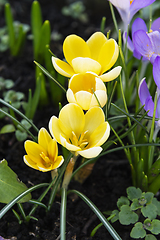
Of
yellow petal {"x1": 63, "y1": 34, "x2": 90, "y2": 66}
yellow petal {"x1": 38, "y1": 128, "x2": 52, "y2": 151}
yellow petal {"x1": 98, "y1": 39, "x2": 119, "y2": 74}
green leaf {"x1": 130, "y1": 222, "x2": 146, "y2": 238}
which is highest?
yellow petal {"x1": 63, "y1": 34, "x2": 90, "y2": 66}

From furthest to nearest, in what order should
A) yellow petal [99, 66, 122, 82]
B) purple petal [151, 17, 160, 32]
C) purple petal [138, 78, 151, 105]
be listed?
purple petal [151, 17, 160, 32] → purple petal [138, 78, 151, 105] → yellow petal [99, 66, 122, 82]

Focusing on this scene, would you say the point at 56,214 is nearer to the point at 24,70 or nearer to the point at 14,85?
the point at 14,85

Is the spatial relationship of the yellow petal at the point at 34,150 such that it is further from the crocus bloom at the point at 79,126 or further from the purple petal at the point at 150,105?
the purple petal at the point at 150,105

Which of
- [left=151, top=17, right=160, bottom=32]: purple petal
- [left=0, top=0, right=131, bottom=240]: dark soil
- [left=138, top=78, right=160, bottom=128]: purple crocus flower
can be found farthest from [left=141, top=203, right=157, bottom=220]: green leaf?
[left=151, top=17, right=160, bottom=32]: purple petal

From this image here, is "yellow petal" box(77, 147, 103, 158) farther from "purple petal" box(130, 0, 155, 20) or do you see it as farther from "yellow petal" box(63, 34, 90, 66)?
"purple petal" box(130, 0, 155, 20)

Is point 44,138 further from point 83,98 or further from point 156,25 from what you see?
point 156,25

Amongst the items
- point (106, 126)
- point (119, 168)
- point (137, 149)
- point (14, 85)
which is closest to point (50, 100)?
point (14, 85)
